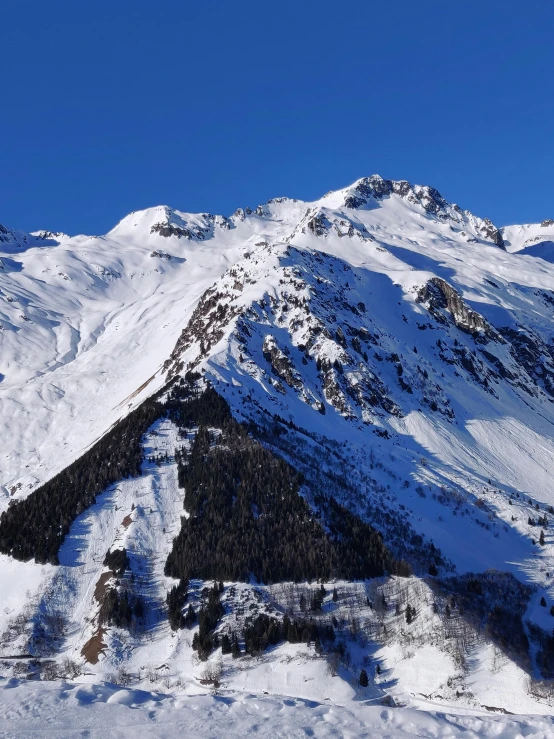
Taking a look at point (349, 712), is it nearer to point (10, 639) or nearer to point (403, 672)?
point (403, 672)

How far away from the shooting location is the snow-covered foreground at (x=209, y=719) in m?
18.2

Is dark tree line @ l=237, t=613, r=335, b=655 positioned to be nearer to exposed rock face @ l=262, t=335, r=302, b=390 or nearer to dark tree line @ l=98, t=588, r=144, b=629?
dark tree line @ l=98, t=588, r=144, b=629

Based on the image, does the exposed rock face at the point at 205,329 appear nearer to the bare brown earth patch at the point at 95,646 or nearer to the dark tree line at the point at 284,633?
the bare brown earth patch at the point at 95,646

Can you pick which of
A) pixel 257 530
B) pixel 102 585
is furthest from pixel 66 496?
pixel 257 530

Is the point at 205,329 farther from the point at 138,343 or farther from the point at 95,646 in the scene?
the point at 95,646

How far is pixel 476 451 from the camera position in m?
102

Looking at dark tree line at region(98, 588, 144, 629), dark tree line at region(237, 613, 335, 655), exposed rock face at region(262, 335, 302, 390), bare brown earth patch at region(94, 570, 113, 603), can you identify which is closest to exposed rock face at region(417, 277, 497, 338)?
exposed rock face at region(262, 335, 302, 390)

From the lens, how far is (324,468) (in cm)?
7694

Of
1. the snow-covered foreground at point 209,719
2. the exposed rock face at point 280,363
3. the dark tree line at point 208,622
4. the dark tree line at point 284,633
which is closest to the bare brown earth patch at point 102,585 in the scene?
the dark tree line at point 208,622

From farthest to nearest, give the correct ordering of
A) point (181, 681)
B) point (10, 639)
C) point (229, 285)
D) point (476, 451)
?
point (229, 285) → point (476, 451) → point (10, 639) → point (181, 681)

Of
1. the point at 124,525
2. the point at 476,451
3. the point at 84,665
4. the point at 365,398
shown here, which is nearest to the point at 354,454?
the point at 365,398

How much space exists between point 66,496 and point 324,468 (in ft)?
106

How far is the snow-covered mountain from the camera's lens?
46.5 metres

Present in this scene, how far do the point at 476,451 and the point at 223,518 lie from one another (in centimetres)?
5773
